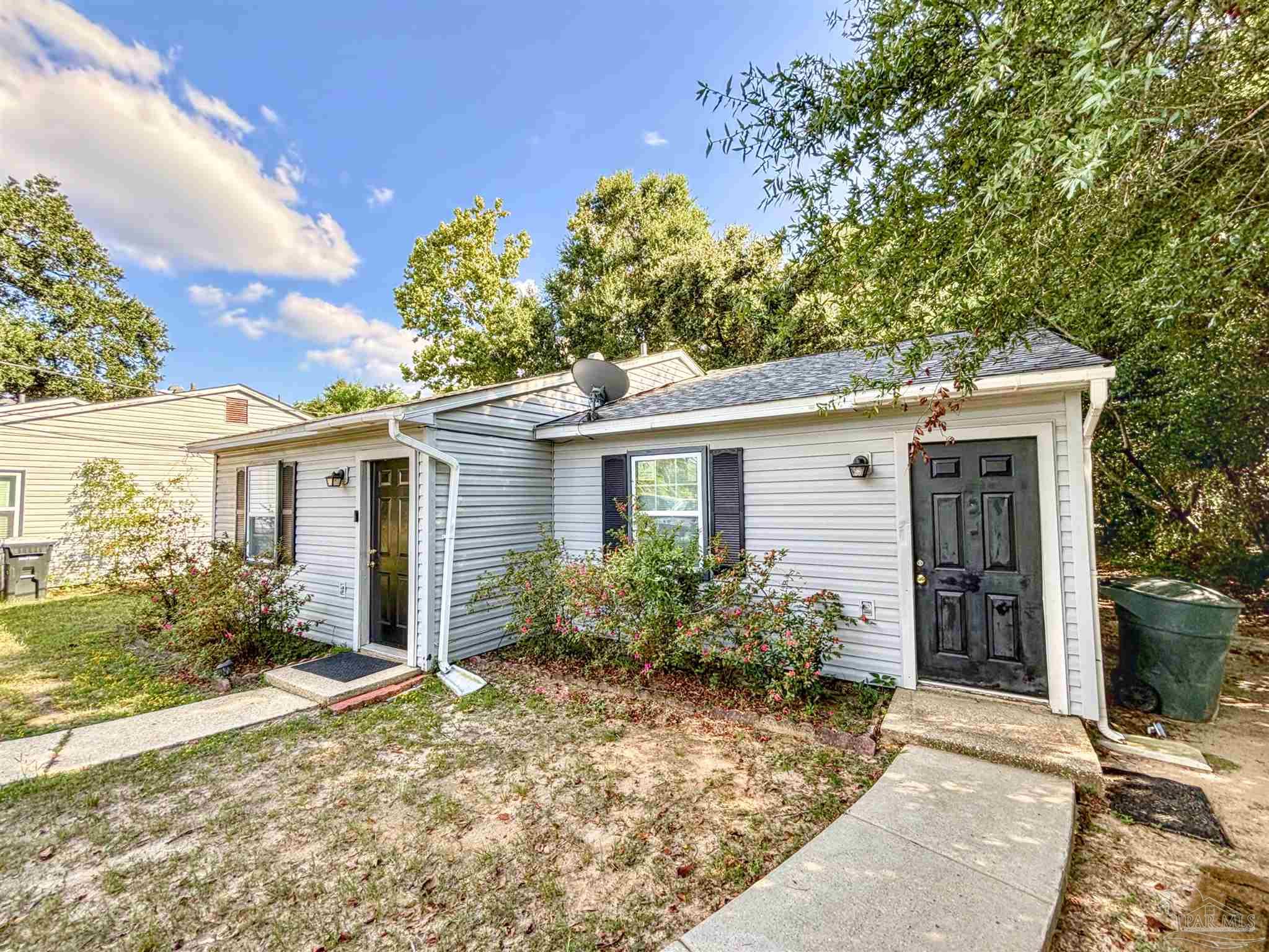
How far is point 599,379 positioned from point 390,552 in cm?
335

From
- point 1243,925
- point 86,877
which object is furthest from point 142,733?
point 1243,925

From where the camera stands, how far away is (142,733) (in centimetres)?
391

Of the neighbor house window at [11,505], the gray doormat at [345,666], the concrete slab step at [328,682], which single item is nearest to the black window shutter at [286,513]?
the gray doormat at [345,666]

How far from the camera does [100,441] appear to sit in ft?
34.7

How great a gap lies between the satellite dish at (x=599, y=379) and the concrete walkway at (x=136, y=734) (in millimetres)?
4428

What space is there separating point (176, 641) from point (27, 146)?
1321 cm

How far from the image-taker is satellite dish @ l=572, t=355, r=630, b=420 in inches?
263

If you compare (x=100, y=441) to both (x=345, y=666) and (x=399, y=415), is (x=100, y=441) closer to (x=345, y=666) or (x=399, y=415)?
(x=345, y=666)

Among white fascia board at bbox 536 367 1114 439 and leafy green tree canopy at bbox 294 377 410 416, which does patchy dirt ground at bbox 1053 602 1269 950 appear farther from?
leafy green tree canopy at bbox 294 377 410 416

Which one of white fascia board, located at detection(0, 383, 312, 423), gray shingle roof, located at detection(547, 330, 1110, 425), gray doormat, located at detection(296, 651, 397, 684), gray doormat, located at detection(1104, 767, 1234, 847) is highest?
white fascia board, located at detection(0, 383, 312, 423)

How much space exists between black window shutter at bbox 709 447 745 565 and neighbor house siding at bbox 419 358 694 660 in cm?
234

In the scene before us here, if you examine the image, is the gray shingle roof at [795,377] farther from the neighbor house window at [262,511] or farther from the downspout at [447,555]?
the neighbor house window at [262,511]

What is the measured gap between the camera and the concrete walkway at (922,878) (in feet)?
6.14

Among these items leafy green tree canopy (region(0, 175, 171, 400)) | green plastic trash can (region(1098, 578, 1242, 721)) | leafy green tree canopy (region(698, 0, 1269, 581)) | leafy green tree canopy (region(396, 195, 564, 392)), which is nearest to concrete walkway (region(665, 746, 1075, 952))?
green plastic trash can (region(1098, 578, 1242, 721))
